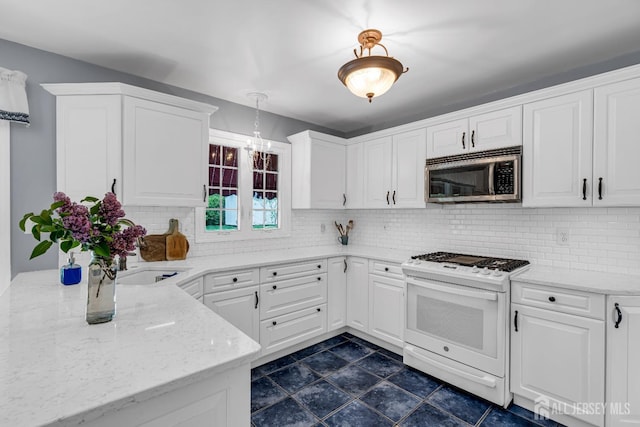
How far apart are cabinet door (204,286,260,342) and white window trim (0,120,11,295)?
4.45ft

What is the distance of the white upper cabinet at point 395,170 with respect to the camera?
126 inches

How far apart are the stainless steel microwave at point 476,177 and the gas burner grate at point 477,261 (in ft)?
1.72

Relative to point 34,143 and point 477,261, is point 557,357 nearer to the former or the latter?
point 477,261

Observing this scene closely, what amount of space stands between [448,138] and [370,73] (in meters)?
1.50

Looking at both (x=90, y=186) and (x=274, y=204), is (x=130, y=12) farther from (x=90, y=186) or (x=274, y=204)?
(x=274, y=204)

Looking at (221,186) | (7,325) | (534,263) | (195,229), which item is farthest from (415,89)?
(7,325)

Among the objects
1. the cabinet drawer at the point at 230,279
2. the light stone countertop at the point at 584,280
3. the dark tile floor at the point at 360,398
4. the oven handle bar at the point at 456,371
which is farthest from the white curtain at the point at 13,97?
the light stone countertop at the point at 584,280

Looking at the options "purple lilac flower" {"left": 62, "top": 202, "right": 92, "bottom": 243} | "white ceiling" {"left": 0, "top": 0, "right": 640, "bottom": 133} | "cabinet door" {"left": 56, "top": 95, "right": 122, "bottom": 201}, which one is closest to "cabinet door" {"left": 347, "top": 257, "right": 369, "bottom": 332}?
"white ceiling" {"left": 0, "top": 0, "right": 640, "bottom": 133}

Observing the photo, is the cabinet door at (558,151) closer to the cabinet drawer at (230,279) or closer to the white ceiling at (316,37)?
the white ceiling at (316,37)

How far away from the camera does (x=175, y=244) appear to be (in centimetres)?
280

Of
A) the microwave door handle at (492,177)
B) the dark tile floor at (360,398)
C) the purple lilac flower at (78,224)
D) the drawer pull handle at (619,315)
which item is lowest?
the dark tile floor at (360,398)

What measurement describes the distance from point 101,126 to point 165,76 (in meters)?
0.74

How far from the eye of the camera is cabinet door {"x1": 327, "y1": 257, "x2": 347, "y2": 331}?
3367 millimetres

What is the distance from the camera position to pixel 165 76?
2705mm
